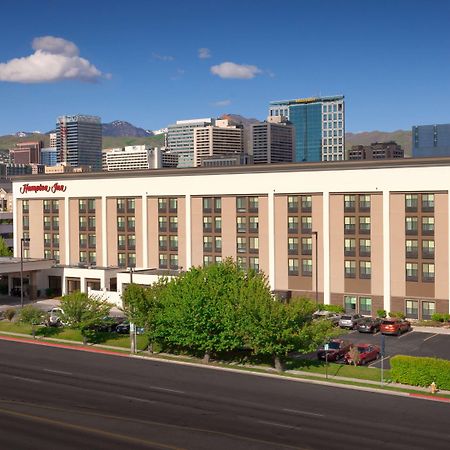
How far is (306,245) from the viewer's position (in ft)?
278

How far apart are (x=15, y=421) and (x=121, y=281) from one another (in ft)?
178

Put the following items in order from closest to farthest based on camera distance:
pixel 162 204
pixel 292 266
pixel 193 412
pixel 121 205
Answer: pixel 193 412 → pixel 292 266 → pixel 162 204 → pixel 121 205

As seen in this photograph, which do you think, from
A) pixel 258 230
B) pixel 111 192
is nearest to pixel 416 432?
pixel 258 230

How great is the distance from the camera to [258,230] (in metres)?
88.2

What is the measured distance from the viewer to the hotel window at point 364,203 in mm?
81062

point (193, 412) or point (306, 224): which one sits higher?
point (306, 224)

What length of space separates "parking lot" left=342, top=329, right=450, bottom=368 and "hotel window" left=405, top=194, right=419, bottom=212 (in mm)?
13523

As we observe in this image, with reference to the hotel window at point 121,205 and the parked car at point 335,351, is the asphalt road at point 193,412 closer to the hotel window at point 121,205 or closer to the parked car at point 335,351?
the parked car at point 335,351

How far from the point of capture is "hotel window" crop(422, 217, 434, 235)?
3046 inches

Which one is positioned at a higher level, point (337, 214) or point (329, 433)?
point (337, 214)

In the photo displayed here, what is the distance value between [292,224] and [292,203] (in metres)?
2.48

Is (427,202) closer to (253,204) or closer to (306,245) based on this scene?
(306,245)

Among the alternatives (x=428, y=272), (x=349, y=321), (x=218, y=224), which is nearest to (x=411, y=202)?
(x=428, y=272)

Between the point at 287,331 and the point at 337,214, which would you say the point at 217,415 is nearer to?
the point at 287,331
